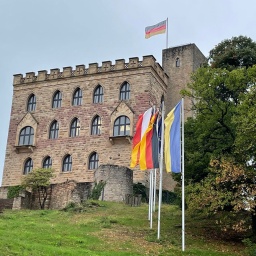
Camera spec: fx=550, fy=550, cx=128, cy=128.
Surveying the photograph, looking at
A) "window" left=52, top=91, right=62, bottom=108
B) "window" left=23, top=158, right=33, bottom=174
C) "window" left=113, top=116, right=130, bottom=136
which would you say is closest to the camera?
"window" left=113, top=116, right=130, bottom=136

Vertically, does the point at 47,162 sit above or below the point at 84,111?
below

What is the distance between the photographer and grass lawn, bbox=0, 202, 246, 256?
64.1 ft

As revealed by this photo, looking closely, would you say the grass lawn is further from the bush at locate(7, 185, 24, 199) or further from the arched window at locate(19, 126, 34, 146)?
the arched window at locate(19, 126, 34, 146)

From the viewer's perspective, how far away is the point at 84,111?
4659cm

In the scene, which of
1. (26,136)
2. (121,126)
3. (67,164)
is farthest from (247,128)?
(26,136)

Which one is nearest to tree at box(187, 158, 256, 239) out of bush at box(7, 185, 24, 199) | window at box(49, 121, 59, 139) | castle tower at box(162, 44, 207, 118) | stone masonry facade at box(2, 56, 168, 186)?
stone masonry facade at box(2, 56, 168, 186)

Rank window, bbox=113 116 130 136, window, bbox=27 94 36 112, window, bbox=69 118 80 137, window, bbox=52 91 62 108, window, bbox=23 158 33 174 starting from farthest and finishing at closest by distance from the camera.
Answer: window, bbox=27 94 36 112 < window, bbox=52 91 62 108 < window, bbox=23 158 33 174 < window, bbox=69 118 80 137 < window, bbox=113 116 130 136

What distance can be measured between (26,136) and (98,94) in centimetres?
737

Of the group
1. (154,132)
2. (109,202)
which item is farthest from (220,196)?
(109,202)

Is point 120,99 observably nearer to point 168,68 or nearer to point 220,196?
point 168,68

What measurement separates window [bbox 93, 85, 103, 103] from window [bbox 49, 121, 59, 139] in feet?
13.1

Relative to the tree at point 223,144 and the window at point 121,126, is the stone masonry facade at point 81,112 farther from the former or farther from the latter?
the tree at point 223,144

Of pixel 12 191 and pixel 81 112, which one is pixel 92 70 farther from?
pixel 12 191

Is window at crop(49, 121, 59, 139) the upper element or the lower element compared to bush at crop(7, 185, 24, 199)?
upper
